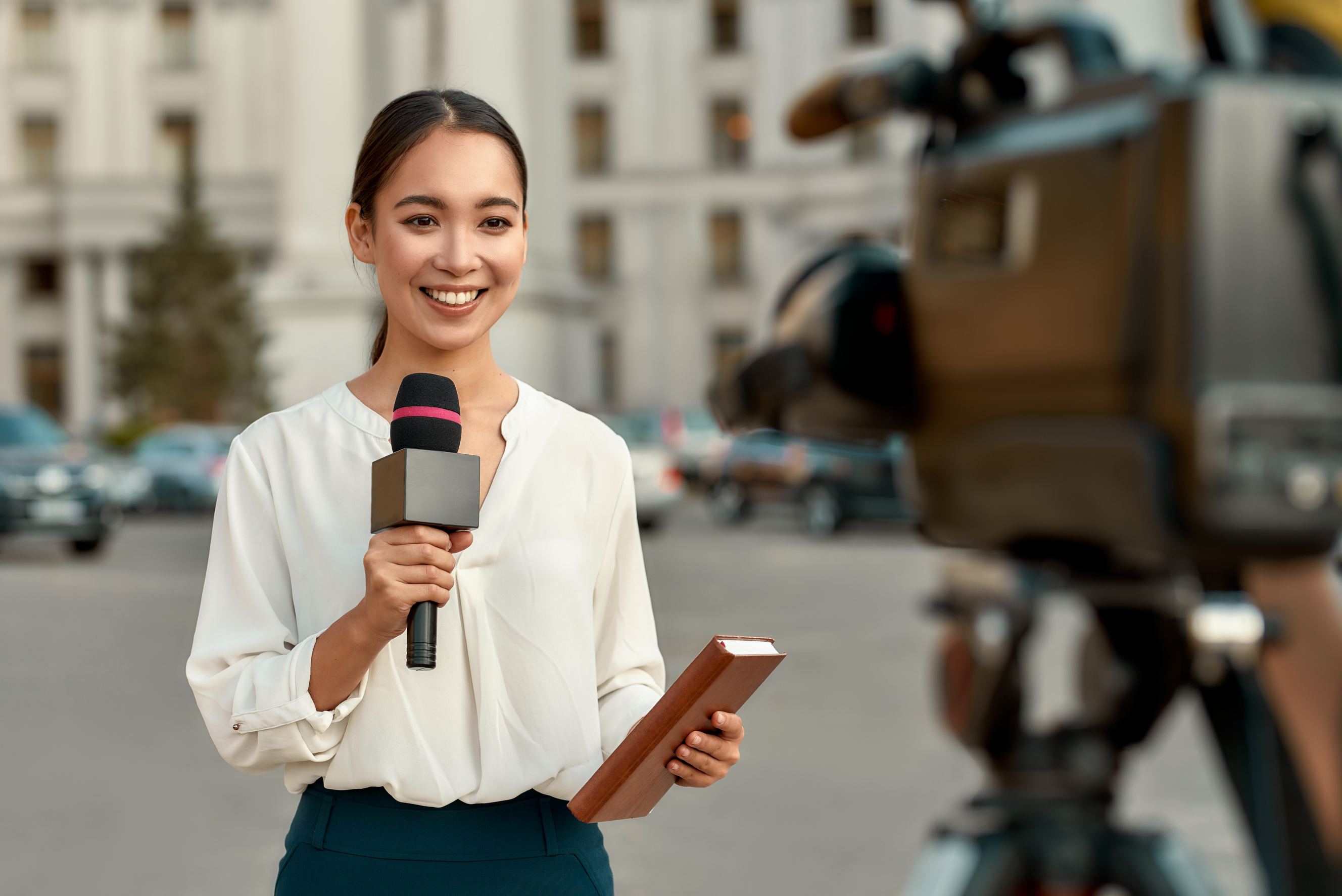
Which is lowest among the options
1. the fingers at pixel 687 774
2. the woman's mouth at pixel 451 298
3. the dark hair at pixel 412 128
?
the fingers at pixel 687 774

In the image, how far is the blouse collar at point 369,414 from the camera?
1619mm

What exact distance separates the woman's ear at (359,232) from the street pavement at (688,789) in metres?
0.76

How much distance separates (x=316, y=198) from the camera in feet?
71.1

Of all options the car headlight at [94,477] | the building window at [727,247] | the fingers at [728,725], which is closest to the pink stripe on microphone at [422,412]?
the fingers at [728,725]

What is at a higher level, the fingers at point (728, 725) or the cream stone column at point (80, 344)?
the fingers at point (728, 725)

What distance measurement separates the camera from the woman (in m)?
1.55

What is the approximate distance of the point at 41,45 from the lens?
52.0m

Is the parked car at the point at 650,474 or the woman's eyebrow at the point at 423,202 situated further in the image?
the parked car at the point at 650,474

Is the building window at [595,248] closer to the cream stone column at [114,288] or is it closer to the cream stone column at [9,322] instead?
the cream stone column at [114,288]

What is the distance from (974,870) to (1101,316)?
61cm

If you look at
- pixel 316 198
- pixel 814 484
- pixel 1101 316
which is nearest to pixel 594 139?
pixel 316 198

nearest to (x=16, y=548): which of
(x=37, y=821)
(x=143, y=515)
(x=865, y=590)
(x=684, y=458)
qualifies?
(x=143, y=515)

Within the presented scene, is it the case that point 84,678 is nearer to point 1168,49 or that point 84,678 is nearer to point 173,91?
point 1168,49

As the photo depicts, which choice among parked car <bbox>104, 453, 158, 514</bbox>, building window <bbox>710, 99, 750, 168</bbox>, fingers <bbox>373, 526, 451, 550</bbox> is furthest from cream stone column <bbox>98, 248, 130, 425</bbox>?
fingers <bbox>373, 526, 451, 550</bbox>
